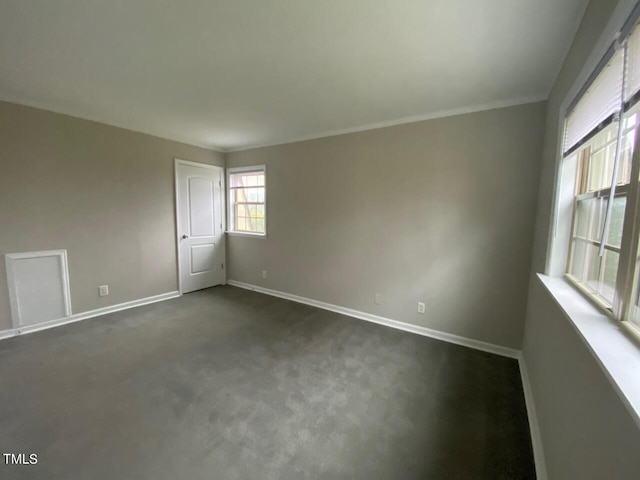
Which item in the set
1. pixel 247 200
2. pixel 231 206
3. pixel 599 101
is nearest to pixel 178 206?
pixel 231 206

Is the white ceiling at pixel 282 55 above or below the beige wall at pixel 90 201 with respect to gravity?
above

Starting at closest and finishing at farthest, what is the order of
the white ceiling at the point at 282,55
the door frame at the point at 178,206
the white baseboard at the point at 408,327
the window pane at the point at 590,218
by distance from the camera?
the window pane at the point at 590,218 → the white ceiling at the point at 282,55 → the white baseboard at the point at 408,327 → the door frame at the point at 178,206

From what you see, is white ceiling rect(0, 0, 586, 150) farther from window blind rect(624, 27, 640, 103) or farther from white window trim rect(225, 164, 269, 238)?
white window trim rect(225, 164, 269, 238)

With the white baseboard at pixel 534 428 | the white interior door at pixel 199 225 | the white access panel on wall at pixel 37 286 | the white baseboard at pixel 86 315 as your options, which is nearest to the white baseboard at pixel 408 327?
the white baseboard at pixel 534 428

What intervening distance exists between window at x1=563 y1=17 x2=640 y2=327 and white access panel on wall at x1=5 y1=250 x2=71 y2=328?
15.2ft

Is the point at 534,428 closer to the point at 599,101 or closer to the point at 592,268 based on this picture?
the point at 592,268

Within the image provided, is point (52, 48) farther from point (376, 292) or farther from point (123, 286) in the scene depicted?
point (376, 292)

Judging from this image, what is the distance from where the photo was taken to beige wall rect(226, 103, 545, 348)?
242cm

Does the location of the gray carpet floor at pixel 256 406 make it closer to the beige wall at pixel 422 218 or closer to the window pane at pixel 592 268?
the beige wall at pixel 422 218

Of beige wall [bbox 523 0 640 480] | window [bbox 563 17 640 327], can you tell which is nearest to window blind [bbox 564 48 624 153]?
window [bbox 563 17 640 327]

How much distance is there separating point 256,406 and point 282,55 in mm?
2523

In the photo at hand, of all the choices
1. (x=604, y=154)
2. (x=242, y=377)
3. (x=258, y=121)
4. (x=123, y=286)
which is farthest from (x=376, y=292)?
(x=123, y=286)

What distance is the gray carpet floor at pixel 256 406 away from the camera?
4.59 ft

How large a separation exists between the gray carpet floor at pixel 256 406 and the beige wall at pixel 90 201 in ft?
2.60
